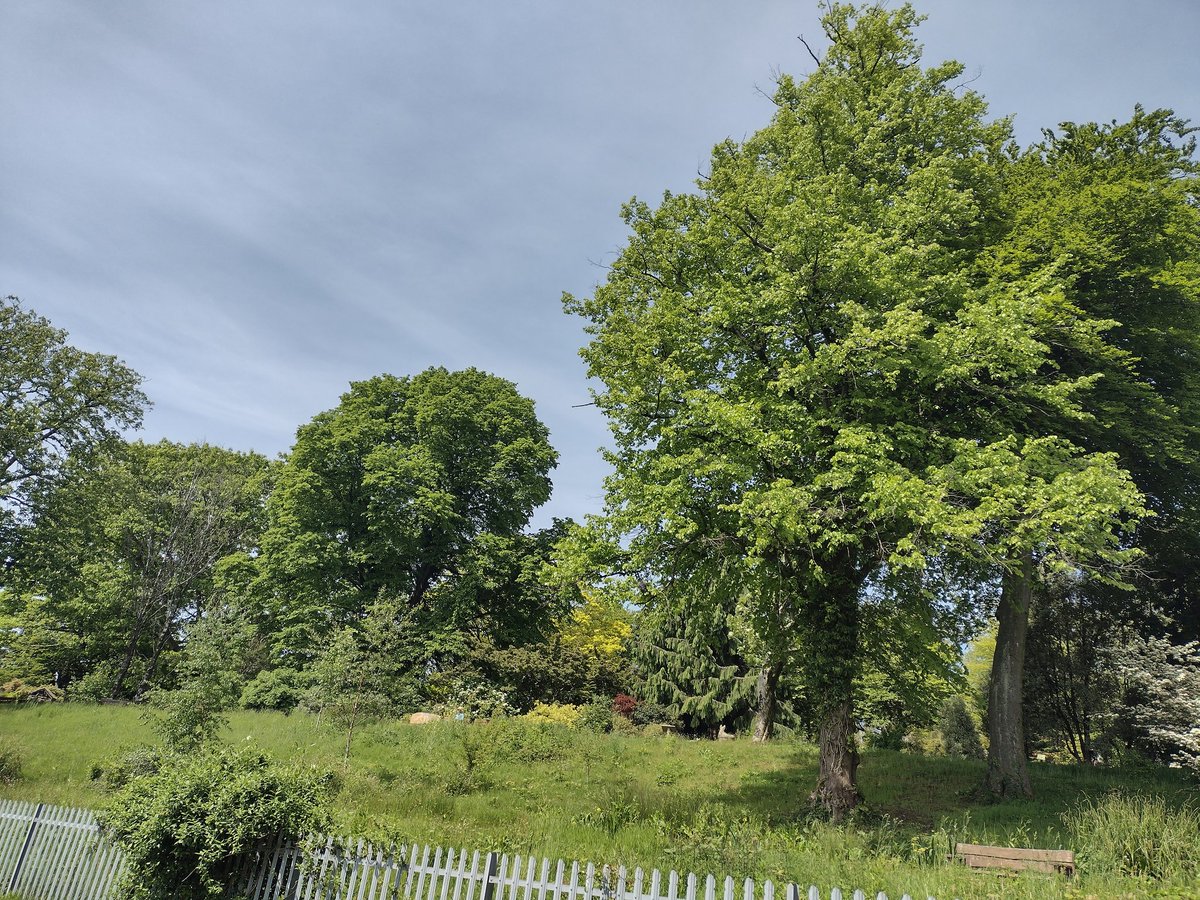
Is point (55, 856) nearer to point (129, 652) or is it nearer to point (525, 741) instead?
point (525, 741)

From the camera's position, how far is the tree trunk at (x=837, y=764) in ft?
40.0

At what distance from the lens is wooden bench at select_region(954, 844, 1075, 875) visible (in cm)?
747

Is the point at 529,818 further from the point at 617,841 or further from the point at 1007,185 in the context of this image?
the point at 1007,185

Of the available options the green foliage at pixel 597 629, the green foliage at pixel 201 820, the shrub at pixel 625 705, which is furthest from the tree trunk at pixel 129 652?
the green foliage at pixel 201 820

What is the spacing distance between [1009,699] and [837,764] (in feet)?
17.5

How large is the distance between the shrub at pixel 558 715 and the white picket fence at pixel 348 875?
1328 centimetres

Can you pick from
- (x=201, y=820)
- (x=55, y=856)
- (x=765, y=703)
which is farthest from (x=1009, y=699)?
(x=55, y=856)

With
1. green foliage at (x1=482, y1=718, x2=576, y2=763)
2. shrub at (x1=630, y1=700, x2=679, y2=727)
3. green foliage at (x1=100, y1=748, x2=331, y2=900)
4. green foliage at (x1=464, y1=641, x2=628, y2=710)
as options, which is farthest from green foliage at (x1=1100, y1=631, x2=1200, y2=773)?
green foliage at (x1=464, y1=641, x2=628, y2=710)

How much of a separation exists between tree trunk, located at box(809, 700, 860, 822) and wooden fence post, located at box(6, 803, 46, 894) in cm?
1295

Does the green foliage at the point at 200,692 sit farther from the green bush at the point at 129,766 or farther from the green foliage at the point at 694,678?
the green foliage at the point at 694,678

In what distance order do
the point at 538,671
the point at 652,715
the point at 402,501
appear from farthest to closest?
the point at 402,501
the point at 652,715
the point at 538,671

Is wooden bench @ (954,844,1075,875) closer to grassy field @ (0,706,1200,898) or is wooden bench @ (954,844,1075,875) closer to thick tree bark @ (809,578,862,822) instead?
grassy field @ (0,706,1200,898)

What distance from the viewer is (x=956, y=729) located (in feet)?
97.2

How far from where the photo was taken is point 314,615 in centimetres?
2744
